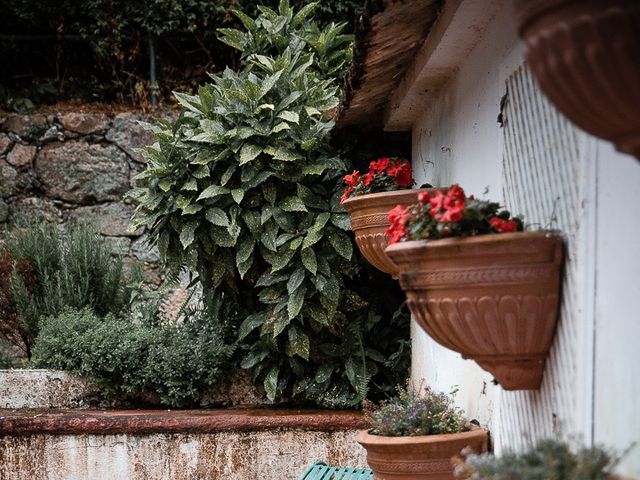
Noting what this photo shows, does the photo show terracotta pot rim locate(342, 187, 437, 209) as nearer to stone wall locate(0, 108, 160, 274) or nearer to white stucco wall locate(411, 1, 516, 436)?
white stucco wall locate(411, 1, 516, 436)

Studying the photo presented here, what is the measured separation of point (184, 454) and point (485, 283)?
338cm

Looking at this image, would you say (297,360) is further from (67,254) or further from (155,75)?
(155,75)

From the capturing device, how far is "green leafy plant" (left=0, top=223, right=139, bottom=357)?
7293 mm

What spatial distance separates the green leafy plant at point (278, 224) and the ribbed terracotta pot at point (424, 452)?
194cm

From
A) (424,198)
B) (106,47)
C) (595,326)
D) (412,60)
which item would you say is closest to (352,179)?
(412,60)

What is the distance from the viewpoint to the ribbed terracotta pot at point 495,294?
9.16 ft

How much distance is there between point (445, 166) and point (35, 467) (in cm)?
293

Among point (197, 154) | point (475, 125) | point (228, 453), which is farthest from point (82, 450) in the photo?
point (475, 125)

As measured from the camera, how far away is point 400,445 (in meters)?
3.79

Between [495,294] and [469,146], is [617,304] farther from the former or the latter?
[469,146]

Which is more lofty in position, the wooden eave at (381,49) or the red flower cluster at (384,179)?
the wooden eave at (381,49)

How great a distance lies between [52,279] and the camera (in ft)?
24.4

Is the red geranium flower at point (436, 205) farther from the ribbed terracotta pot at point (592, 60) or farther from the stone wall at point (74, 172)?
the stone wall at point (74, 172)

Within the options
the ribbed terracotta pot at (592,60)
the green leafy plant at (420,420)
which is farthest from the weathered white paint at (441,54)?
the ribbed terracotta pot at (592,60)
